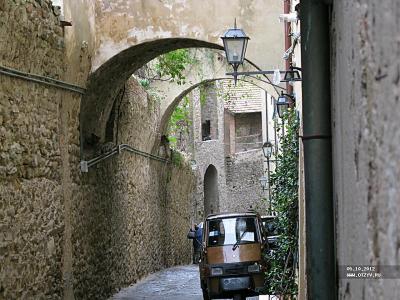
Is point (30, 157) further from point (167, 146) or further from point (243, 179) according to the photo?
point (243, 179)

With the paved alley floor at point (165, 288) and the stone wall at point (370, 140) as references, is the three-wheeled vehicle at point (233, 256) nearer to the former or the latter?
the paved alley floor at point (165, 288)

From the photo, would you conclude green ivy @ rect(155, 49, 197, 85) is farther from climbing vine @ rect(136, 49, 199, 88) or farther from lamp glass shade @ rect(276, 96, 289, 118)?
lamp glass shade @ rect(276, 96, 289, 118)

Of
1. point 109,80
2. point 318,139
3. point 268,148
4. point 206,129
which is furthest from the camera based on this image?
point 206,129

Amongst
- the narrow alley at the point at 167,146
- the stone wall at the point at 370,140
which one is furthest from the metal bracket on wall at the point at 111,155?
the stone wall at the point at 370,140

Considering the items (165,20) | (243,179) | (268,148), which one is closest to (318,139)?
(165,20)

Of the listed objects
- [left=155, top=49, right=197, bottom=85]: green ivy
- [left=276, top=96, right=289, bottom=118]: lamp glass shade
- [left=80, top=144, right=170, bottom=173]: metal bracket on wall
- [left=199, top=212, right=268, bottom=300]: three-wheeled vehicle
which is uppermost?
[left=155, top=49, right=197, bottom=85]: green ivy

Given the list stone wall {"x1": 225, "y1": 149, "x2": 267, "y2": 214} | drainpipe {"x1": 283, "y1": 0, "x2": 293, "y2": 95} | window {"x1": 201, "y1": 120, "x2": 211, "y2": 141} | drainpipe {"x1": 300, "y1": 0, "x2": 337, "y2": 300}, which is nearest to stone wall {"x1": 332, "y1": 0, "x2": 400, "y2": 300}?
drainpipe {"x1": 300, "y1": 0, "x2": 337, "y2": 300}

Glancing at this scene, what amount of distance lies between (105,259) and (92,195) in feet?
4.79

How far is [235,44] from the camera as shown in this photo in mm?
9172

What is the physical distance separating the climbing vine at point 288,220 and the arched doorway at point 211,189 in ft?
93.7

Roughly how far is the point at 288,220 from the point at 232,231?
4677 mm

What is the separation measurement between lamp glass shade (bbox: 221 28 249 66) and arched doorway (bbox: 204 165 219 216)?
2816 centimetres

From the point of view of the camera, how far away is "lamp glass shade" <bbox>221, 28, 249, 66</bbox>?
914 cm

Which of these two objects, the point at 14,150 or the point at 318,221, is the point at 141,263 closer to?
the point at 14,150
